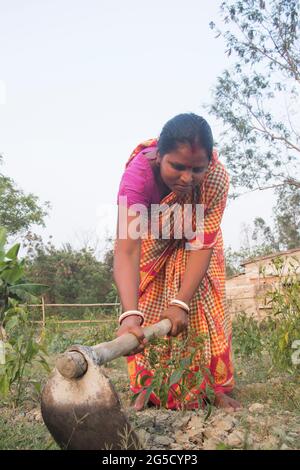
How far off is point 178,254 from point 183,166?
0.70m

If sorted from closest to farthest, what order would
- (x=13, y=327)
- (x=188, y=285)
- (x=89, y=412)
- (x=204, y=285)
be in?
(x=89, y=412), (x=188, y=285), (x=204, y=285), (x=13, y=327)

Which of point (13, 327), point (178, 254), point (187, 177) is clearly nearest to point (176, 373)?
point (187, 177)

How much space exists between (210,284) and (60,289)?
16618mm

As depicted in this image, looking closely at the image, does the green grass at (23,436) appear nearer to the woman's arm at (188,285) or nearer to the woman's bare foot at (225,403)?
the woman's arm at (188,285)

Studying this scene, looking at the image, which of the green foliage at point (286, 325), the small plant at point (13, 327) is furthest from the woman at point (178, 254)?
the small plant at point (13, 327)

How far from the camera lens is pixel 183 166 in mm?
2346

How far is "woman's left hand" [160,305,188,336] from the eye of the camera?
2.29 metres

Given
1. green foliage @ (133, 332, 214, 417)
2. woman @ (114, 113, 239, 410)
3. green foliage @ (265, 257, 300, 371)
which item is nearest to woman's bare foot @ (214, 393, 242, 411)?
woman @ (114, 113, 239, 410)

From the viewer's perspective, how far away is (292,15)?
15.5 meters

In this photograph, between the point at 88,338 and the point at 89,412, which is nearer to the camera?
the point at 89,412

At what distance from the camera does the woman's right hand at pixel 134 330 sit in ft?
6.44

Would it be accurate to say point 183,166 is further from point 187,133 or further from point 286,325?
point 286,325

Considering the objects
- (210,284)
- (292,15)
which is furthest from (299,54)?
(210,284)

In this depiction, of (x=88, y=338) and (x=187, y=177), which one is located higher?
(x=187, y=177)
